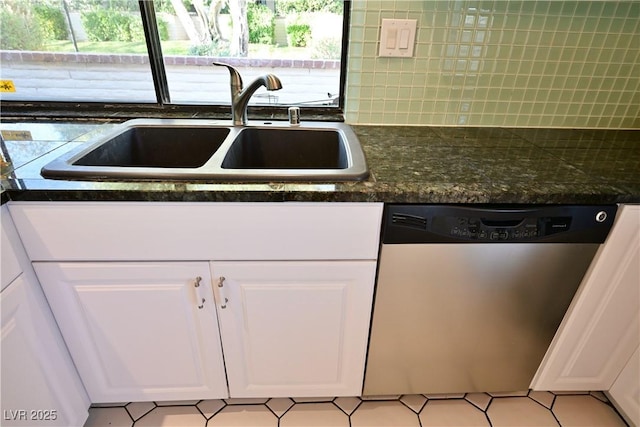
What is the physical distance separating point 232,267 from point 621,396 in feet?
4.59

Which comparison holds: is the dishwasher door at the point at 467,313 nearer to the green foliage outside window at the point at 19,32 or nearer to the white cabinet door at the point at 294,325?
the white cabinet door at the point at 294,325

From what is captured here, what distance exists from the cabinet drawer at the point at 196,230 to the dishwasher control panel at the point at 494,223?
0.07 metres

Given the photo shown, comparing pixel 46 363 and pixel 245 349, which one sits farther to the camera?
pixel 245 349

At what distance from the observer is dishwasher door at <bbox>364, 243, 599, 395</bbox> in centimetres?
88

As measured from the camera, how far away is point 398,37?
119 cm

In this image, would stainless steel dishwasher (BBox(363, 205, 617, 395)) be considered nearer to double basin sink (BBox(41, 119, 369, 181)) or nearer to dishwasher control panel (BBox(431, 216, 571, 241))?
dishwasher control panel (BBox(431, 216, 571, 241))

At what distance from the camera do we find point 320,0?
1.27m

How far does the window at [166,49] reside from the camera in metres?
1.25

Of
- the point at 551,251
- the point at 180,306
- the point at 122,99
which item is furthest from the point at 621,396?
the point at 122,99

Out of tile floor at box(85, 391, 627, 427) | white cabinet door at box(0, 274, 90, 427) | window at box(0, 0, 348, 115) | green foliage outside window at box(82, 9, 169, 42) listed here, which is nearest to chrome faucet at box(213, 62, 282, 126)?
window at box(0, 0, 348, 115)

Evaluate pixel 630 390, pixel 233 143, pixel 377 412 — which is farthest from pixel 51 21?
pixel 630 390

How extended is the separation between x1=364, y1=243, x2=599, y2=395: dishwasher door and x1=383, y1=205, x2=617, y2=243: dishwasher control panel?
0.03 metres

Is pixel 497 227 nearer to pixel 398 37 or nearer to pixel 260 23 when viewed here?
pixel 398 37

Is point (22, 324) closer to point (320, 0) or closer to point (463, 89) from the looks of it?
point (320, 0)
